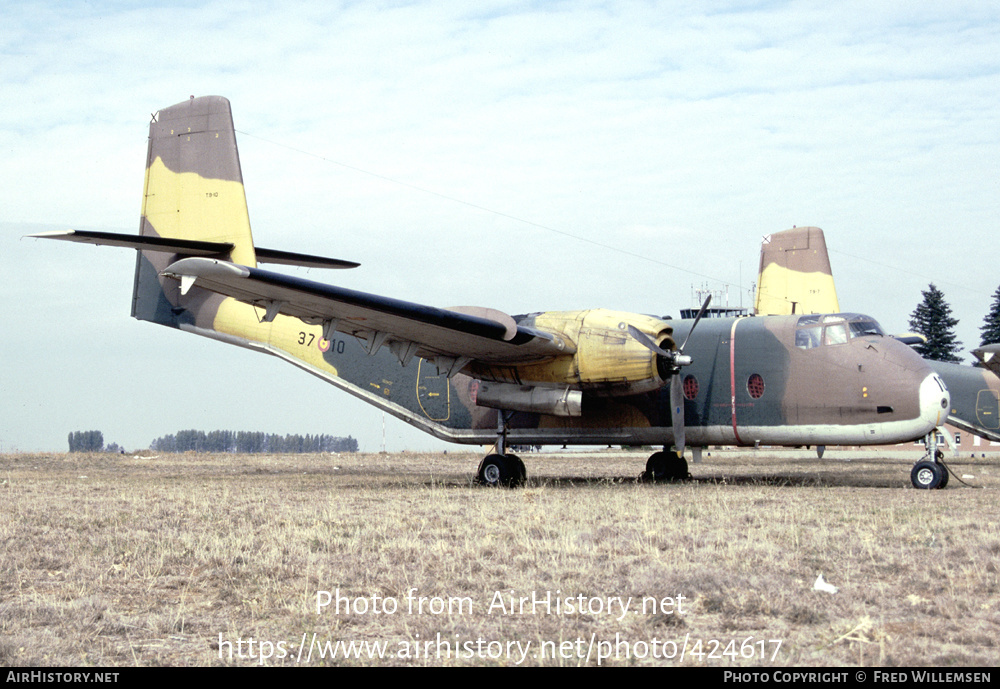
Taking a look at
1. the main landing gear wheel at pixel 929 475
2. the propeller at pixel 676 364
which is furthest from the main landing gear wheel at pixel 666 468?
the main landing gear wheel at pixel 929 475

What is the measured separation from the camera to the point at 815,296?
97.3 feet

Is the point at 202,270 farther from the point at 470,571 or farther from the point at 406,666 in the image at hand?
the point at 406,666

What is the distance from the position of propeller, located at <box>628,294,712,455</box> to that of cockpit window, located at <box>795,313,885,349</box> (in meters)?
1.88

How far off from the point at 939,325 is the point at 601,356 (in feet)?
182

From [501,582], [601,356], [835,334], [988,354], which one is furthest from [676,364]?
[501,582]

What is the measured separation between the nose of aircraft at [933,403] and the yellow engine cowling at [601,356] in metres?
4.32

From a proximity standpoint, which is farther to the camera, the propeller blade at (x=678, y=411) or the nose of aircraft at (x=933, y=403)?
the propeller blade at (x=678, y=411)

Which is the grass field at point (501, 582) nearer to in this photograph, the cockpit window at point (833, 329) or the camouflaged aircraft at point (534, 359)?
the camouflaged aircraft at point (534, 359)

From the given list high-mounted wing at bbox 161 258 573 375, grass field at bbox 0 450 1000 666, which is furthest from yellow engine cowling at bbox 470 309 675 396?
Result: grass field at bbox 0 450 1000 666

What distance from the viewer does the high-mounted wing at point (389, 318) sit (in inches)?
520

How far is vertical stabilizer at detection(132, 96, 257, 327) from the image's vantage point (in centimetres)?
1938

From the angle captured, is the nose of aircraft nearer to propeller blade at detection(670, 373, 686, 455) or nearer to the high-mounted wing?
propeller blade at detection(670, 373, 686, 455)

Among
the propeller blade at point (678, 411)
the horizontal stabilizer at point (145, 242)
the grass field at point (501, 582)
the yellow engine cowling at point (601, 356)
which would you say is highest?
the horizontal stabilizer at point (145, 242)
